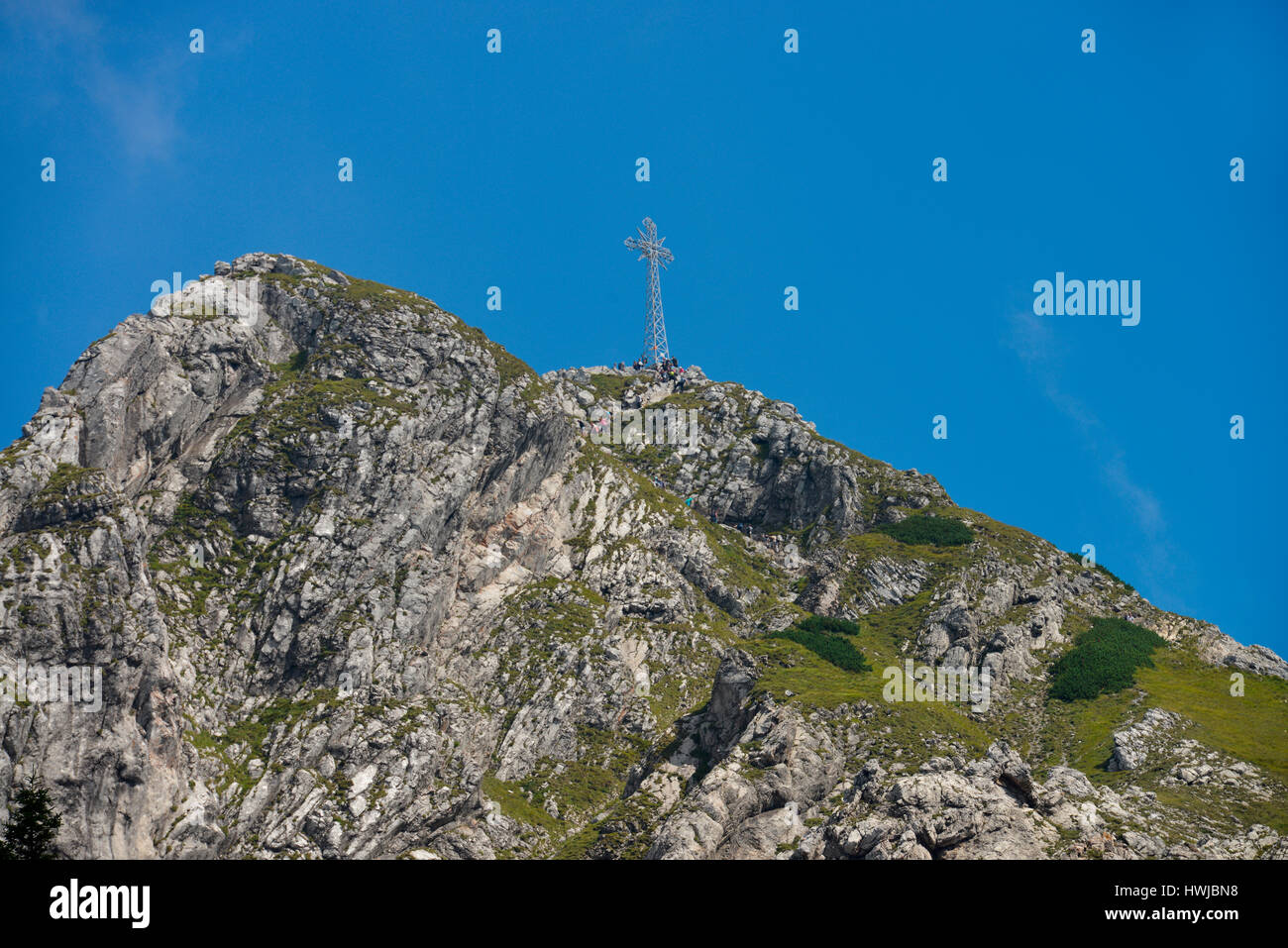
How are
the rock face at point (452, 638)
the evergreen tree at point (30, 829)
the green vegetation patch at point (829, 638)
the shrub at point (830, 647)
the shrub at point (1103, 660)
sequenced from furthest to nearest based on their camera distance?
the green vegetation patch at point (829, 638) → the shrub at point (830, 647) → the shrub at point (1103, 660) → the rock face at point (452, 638) → the evergreen tree at point (30, 829)

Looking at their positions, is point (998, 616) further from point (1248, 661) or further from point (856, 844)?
point (856, 844)

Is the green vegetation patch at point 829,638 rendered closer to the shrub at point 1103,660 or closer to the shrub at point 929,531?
the shrub at point 929,531

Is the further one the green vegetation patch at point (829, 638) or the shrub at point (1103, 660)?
the green vegetation patch at point (829, 638)

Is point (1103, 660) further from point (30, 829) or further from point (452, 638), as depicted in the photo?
point (30, 829)

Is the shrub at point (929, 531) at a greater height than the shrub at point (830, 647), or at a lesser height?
greater

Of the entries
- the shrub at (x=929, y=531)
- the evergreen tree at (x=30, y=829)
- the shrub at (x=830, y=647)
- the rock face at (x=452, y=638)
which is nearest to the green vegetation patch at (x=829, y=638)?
the shrub at (x=830, y=647)
